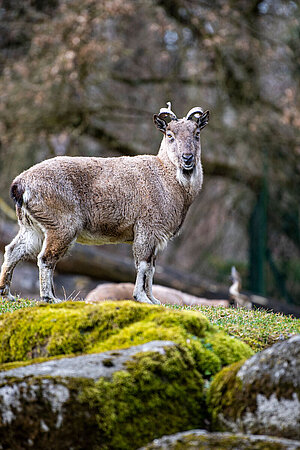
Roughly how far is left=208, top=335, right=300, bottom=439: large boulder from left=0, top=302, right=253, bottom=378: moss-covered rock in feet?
1.98

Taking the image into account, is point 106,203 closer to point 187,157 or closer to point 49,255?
point 49,255

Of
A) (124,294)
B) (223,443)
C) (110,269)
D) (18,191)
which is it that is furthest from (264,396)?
(110,269)

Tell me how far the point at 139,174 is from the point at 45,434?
5514mm

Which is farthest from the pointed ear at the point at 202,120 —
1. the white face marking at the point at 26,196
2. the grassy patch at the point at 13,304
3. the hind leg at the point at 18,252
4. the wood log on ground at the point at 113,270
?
the wood log on ground at the point at 113,270

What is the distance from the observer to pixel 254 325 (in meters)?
7.59

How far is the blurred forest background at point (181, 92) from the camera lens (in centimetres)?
1788

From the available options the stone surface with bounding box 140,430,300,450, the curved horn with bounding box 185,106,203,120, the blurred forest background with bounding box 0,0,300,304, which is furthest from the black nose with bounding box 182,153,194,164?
the blurred forest background with bounding box 0,0,300,304

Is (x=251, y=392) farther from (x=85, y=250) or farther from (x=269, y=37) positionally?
(x=269, y=37)

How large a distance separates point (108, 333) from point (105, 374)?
91 cm

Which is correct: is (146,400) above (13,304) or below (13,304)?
above

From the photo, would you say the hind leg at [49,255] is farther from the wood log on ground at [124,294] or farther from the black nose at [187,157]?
the wood log on ground at [124,294]

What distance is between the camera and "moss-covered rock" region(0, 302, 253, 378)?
535 cm

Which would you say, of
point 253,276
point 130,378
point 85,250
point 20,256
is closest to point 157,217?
point 20,256

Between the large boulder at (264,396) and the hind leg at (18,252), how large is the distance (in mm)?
4810
